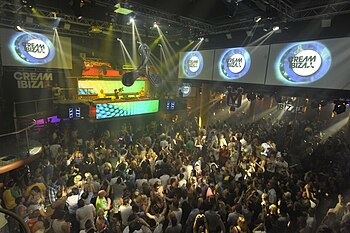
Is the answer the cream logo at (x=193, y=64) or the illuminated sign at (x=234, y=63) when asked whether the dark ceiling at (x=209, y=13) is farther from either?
the cream logo at (x=193, y=64)

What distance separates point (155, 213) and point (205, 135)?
600cm

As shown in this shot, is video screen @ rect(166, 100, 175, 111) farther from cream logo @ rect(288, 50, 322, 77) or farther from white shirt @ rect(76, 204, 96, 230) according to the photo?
white shirt @ rect(76, 204, 96, 230)

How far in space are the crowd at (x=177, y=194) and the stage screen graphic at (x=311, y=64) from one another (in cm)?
252

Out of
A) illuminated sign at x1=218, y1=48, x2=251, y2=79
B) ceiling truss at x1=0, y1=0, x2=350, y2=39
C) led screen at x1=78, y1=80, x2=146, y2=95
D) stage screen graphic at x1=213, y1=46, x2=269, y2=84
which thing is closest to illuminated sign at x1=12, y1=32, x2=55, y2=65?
ceiling truss at x1=0, y1=0, x2=350, y2=39

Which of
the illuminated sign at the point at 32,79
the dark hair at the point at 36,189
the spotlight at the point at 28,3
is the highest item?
the spotlight at the point at 28,3

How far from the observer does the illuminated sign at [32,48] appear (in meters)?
7.75

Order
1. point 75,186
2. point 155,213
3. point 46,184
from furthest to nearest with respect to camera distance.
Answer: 1. point 46,184
2. point 75,186
3. point 155,213

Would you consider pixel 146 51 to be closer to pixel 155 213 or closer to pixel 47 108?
Answer: pixel 47 108

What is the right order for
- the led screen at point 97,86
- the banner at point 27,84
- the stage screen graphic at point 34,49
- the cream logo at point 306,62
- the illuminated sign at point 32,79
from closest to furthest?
the cream logo at point 306,62 < the stage screen graphic at point 34,49 < the banner at point 27,84 < the illuminated sign at point 32,79 < the led screen at point 97,86

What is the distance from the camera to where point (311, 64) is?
6.59m

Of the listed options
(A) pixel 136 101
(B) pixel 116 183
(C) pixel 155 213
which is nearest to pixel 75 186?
(B) pixel 116 183

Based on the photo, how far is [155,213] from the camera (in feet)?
14.3

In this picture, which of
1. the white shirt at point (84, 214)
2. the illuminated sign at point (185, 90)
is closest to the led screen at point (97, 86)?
the illuminated sign at point (185, 90)

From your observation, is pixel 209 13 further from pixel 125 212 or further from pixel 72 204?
pixel 72 204
